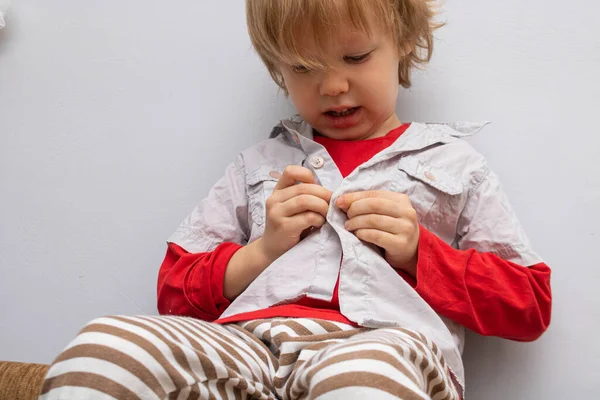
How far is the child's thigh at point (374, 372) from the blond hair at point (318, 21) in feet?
1.22

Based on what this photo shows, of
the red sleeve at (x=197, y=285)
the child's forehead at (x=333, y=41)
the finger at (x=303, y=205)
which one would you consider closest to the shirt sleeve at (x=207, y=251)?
the red sleeve at (x=197, y=285)

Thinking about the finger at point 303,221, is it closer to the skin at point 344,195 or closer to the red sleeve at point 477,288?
the skin at point 344,195

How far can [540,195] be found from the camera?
96cm

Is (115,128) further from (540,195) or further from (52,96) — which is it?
(540,195)

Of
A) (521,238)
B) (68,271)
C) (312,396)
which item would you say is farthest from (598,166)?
(68,271)

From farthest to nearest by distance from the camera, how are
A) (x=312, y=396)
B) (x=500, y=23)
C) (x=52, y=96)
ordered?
(x=52, y=96) < (x=500, y=23) < (x=312, y=396)

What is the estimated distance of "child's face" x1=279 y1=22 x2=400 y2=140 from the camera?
83 cm

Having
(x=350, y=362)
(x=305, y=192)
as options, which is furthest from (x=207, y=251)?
(x=350, y=362)

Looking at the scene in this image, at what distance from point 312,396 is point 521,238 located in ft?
1.31

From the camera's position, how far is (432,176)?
86 centimetres

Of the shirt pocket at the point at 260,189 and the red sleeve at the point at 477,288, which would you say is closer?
the red sleeve at the point at 477,288

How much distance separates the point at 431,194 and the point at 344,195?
118 millimetres

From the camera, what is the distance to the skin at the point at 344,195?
787mm

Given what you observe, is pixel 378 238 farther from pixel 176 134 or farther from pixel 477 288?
pixel 176 134
